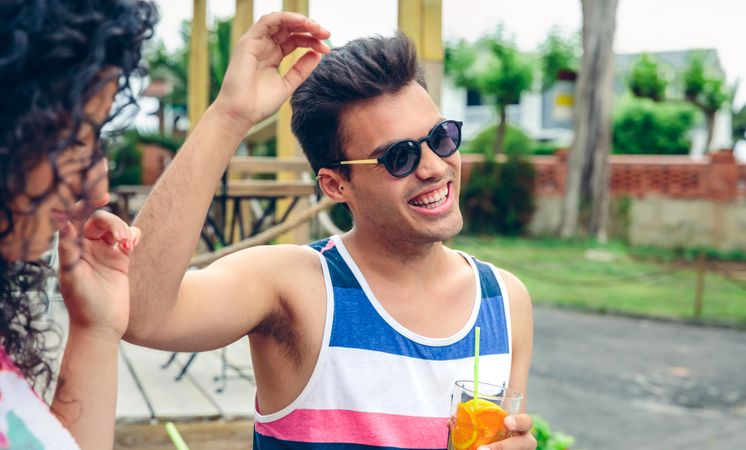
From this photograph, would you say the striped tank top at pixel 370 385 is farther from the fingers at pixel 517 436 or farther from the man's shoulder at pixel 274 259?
the fingers at pixel 517 436

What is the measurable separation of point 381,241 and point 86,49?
102 centimetres

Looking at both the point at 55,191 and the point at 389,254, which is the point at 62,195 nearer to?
the point at 55,191

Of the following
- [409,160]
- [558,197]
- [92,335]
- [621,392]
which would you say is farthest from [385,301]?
[558,197]

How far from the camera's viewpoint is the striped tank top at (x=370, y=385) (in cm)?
175

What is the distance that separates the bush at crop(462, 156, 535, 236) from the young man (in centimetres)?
1947

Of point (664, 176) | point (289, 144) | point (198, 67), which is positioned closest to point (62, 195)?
point (289, 144)

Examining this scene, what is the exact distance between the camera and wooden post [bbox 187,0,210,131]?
800 cm

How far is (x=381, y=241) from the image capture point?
1933 mm

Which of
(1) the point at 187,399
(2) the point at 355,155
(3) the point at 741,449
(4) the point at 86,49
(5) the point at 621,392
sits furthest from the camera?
(5) the point at 621,392

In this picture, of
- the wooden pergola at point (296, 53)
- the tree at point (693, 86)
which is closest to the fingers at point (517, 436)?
the wooden pergola at point (296, 53)

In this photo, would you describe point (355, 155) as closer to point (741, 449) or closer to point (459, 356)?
point (459, 356)

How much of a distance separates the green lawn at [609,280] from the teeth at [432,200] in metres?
8.48

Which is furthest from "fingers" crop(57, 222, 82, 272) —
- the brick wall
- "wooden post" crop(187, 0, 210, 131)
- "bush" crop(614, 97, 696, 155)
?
"bush" crop(614, 97, 696, 155)

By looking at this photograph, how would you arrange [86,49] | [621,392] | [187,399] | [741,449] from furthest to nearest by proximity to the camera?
[621,392] → [741,449] → [187,399] → [86,49]
